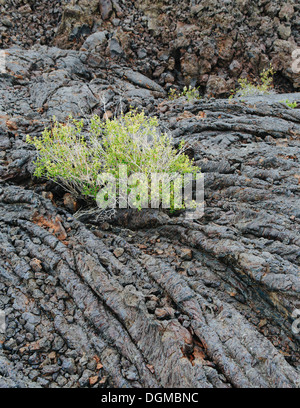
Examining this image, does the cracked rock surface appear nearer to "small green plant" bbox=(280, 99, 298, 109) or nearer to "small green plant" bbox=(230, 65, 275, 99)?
→ "small green plant" bbox=(280, 99, 298, 109)

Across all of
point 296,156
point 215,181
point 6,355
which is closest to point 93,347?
point 6,355

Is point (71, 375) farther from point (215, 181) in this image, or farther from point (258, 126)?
point (258, 126)

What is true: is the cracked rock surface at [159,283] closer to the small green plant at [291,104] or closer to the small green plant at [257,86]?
the small green plant at [291,104]

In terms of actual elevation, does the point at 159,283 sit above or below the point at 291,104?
below

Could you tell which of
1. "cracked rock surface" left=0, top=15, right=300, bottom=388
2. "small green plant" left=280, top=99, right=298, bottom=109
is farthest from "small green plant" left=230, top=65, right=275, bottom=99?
"cracked rock surface" left=0, top=15, right=300, bottom=388

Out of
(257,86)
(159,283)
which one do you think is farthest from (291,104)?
(159,283)

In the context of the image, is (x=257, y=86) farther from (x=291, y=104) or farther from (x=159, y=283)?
(x=159, y=283)

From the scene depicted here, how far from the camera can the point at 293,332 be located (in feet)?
13.4

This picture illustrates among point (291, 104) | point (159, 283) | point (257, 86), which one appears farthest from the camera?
point (257, 86)

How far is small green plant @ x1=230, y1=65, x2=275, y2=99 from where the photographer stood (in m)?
14.3

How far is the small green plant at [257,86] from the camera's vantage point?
46.8ft

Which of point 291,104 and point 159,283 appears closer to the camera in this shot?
point 159,283

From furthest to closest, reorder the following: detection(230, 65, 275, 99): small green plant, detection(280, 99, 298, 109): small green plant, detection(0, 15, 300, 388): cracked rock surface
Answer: detection(230, 65, 275, 99): small green plant < detection(280, 99, 298, 109): small green plant < detection(0, 15, 300, 388): cracked rock surface

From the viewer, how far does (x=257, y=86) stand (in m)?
15.5
